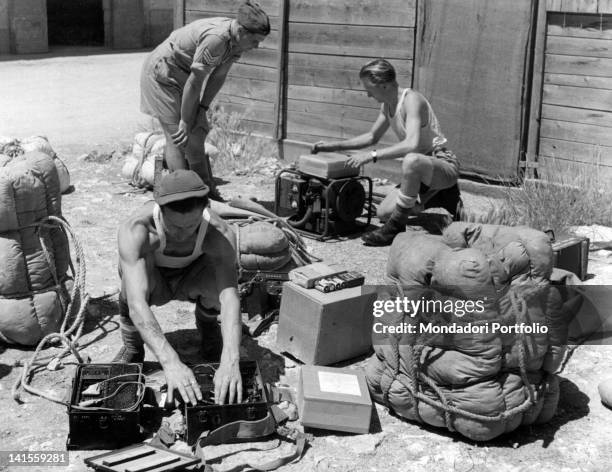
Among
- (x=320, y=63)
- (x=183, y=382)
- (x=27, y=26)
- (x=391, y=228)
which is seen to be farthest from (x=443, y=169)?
(x=27, y=26)

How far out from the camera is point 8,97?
13.3m

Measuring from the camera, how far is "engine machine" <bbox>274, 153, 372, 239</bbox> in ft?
24.2

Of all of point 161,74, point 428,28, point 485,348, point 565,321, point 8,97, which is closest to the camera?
point 485,348

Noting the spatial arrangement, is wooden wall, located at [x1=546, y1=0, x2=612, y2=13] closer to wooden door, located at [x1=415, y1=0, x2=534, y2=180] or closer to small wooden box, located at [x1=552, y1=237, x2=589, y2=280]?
wooden door, located at [x1=415, y1=0, x2=534, y2=180]

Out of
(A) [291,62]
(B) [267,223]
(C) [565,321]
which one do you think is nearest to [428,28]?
(A) [291,62]

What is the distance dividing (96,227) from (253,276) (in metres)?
2.23

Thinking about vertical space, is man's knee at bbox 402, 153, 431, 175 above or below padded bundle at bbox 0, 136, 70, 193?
above

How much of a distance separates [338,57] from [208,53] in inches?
102

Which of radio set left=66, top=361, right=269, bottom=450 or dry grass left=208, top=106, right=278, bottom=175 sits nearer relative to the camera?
radio set left=66, top=361, right=269, bottom=450

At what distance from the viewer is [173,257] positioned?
493 cm

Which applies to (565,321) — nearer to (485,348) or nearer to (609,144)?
(485,348)

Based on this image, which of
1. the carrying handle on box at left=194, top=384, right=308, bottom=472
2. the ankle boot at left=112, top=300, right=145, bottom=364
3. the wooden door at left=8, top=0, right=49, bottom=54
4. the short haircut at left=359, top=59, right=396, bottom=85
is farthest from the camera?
the wooden door at left=8, top=0, right=49, bottom=54

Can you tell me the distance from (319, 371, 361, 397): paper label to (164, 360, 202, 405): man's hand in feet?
2.17

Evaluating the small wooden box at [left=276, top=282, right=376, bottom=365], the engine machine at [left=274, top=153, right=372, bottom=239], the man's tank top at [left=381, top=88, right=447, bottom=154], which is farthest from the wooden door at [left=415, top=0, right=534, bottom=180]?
the small wooden box at [left=276, top=282, right=376, bottom=365]
